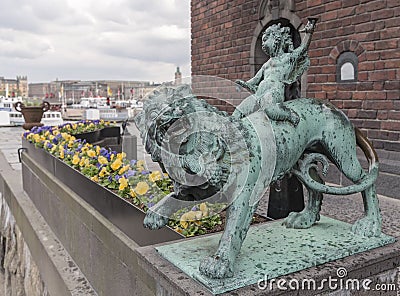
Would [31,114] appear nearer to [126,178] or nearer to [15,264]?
[15,264]

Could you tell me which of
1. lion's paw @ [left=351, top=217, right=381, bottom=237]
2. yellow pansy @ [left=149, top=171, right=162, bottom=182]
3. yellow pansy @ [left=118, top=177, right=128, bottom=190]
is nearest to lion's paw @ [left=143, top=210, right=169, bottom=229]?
yellow pansy @ [left=149, top=171, right=162, bottom=182]

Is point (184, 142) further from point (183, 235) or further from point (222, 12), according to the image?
point (222, 12)

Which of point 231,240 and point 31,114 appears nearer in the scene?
point 231,240

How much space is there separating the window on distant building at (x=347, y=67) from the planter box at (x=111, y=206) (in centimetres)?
389

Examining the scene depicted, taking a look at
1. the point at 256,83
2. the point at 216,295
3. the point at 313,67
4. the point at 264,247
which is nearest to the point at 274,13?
the point at 313,67

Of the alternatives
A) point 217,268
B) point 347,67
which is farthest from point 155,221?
point 347,67

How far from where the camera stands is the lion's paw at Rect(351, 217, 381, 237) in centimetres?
258

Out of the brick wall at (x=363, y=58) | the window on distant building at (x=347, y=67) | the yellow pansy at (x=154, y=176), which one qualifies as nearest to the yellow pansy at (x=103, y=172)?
the yellow pansy at (x=154, y=176)

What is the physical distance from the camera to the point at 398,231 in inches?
143

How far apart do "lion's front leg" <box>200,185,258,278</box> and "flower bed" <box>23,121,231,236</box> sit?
0.30 m

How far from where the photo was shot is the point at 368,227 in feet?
8.51

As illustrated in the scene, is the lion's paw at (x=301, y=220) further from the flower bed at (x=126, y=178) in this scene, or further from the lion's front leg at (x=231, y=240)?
the lion's front leg at (x=231, y=240)

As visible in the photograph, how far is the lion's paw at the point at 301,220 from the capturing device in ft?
9.01

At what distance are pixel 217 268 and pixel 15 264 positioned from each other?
6.49 m
